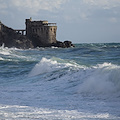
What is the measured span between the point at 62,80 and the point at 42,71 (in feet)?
14.0

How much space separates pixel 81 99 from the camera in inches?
424

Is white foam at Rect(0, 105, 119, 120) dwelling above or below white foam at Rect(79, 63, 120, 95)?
below

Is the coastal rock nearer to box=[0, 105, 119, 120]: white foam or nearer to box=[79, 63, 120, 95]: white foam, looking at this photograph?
box=[79, 63, 120, 95]: white foam

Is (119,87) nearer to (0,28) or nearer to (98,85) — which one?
(98,85)

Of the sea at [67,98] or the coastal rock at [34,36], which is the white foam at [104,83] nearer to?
the sea at [67,98]

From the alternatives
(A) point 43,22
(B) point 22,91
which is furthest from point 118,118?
(A) point 43,22

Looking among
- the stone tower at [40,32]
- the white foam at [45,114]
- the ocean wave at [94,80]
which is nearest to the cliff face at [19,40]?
the stone tower at [40,32]

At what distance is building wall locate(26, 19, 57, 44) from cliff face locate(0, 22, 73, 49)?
0.35m

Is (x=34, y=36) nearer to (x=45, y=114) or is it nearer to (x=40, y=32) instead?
(x=40, y=32)

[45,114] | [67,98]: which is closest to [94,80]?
[67,98]

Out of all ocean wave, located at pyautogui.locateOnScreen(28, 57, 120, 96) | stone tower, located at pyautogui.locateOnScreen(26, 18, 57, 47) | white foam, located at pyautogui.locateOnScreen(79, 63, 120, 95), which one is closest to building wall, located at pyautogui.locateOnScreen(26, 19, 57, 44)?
stone tower, located at pyautogui.locateOnScreen(26, 18, 57, 47)

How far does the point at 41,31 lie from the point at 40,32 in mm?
278

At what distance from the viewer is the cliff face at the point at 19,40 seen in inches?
2432

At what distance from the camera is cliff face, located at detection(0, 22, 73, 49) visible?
6178cm
